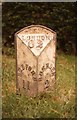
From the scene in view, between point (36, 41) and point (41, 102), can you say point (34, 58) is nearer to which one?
point (36, 41)

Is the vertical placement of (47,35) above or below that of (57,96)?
above

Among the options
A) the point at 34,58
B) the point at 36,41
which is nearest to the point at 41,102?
the point at 34,58

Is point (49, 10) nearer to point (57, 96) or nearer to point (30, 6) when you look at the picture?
point (30, 6)

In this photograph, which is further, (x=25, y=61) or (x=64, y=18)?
(x=64, y=18)

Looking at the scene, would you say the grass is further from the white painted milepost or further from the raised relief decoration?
the raised relief decoration

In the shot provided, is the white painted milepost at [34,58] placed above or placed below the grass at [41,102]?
above

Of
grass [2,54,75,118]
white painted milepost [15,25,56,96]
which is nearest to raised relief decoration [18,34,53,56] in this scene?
white painted milepost [15,25,56,96]

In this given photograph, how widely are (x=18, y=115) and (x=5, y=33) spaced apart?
16.1ft

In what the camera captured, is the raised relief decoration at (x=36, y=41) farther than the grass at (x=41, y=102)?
Yes

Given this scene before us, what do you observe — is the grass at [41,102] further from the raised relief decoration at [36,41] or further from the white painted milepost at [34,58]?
the raised relief decoration at [36,41]

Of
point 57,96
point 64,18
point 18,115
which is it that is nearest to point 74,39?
point 64,18

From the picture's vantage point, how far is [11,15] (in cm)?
951

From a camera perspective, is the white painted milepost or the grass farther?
the white painted milepost

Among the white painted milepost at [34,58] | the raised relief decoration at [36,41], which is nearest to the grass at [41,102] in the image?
the white painted milepost at [34,58]
